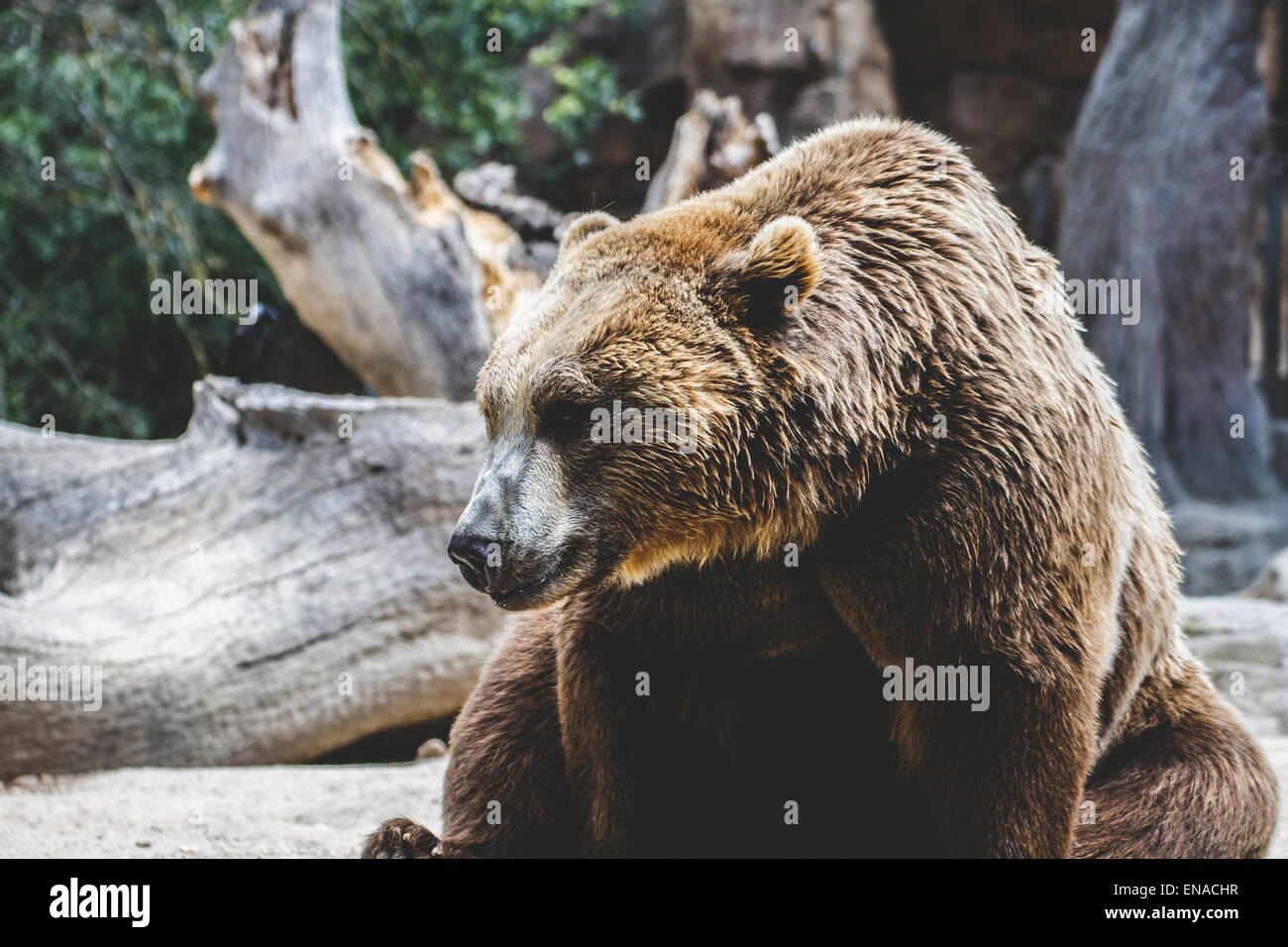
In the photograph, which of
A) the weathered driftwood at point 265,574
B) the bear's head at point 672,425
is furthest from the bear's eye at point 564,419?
the weathered driftwood at point 265,574

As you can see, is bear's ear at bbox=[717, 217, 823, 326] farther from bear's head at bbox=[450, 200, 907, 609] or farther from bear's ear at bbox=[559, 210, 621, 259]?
bear's ear at bbox=[559, 210, 621, 259]

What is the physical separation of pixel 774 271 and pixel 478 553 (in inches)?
31.8

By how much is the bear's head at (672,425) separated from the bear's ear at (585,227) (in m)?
0.47

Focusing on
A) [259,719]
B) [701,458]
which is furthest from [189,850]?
[701,458]

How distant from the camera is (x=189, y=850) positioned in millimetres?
3467

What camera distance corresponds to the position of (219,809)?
3.97m

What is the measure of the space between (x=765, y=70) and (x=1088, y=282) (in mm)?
5635

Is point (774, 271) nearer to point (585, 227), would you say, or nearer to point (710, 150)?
point (585, 227)

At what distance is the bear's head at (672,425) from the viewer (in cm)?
236

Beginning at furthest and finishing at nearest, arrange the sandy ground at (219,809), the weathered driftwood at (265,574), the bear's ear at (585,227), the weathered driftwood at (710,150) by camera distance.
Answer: the weathered driftwood at (710,150) < the weathered driftwood at (265,574) < the sandy ground at (219,809) < the bear's ear at (585,227)

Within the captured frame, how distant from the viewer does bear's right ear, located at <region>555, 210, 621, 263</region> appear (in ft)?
9.56

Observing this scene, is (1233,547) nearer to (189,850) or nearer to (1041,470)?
(1041,470)

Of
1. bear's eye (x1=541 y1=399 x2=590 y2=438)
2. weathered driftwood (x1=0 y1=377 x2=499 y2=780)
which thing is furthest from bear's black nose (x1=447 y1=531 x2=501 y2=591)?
weathered driftwood (x1=0 y1=377 x2=499 y2=780)

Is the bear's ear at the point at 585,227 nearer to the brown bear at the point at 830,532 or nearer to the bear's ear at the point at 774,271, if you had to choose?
the brown bear at the point at 830,532
